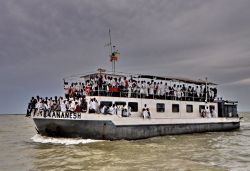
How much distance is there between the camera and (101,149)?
16.5 meters

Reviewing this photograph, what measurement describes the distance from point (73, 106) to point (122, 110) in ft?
10.4

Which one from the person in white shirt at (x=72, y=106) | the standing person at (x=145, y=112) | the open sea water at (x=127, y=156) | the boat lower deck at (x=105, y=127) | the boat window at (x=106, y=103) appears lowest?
the open sea water at (x=127, y=156)

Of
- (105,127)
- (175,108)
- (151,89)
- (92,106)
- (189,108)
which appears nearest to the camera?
(105,127)

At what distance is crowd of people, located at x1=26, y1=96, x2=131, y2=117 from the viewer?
18875mm

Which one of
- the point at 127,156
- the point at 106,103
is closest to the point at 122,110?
the point at 106,103

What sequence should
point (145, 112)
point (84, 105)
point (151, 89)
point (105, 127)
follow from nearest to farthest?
point (105, 127)
point (84, 105)
point (145, 112)
point (151, 89)

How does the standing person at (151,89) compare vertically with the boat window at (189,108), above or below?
above

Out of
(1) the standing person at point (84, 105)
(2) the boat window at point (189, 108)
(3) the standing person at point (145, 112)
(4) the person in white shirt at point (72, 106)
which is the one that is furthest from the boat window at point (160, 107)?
(4) the person in white shirt at point (72, 106)

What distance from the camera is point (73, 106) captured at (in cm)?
1933

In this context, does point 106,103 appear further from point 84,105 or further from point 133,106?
point 133,106

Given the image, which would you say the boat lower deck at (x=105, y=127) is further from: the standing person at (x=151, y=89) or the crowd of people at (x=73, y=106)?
the standing person at (x=151, y=89)

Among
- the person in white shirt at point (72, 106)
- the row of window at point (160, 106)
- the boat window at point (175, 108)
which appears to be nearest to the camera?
the person in white shirt at point (72, 106)

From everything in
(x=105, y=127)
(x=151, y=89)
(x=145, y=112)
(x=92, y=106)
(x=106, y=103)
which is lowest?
(x=105, y=127)

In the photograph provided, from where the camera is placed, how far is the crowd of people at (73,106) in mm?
18875
